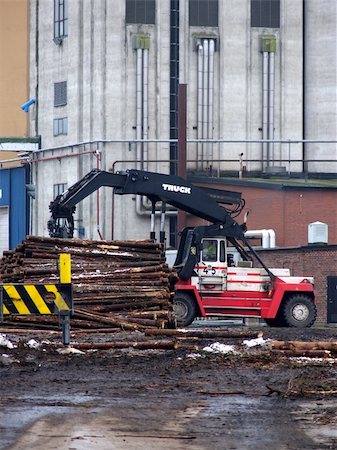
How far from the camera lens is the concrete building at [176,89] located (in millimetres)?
55375

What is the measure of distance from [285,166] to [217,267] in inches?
1002

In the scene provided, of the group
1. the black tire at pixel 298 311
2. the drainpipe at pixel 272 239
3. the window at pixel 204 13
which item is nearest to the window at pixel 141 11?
the window at pixel 204 13

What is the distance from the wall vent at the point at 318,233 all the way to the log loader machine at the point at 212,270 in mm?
14601

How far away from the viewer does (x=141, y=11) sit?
5672cm

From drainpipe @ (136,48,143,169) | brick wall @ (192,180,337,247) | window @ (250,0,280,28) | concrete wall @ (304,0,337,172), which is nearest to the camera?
brick wall @ (192,180,337,247)

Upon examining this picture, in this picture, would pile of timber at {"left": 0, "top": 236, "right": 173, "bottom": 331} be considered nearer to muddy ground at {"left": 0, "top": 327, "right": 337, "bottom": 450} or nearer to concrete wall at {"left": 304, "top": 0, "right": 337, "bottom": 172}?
muddy ground at {"left": 0, "top": 327, "right": 337, "bottom": 450}

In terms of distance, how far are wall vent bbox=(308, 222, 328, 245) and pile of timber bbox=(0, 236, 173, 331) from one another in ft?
78.5

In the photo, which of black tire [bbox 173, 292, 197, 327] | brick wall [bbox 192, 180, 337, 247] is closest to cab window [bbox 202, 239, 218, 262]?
black tire [bbox 173, 292, 197, 327]

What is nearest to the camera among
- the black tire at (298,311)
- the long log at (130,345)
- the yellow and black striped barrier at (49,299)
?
the yellow and black striped barrier at (49,299)

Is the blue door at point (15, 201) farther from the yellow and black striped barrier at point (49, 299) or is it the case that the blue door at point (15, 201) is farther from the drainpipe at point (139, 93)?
the yellow and black striped barrier at point (49, 299)

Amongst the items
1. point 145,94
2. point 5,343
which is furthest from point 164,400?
point 145,94

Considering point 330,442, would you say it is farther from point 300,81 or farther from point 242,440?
point 300,81

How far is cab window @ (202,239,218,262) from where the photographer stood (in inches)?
1265

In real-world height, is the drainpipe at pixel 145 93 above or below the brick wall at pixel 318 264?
above
